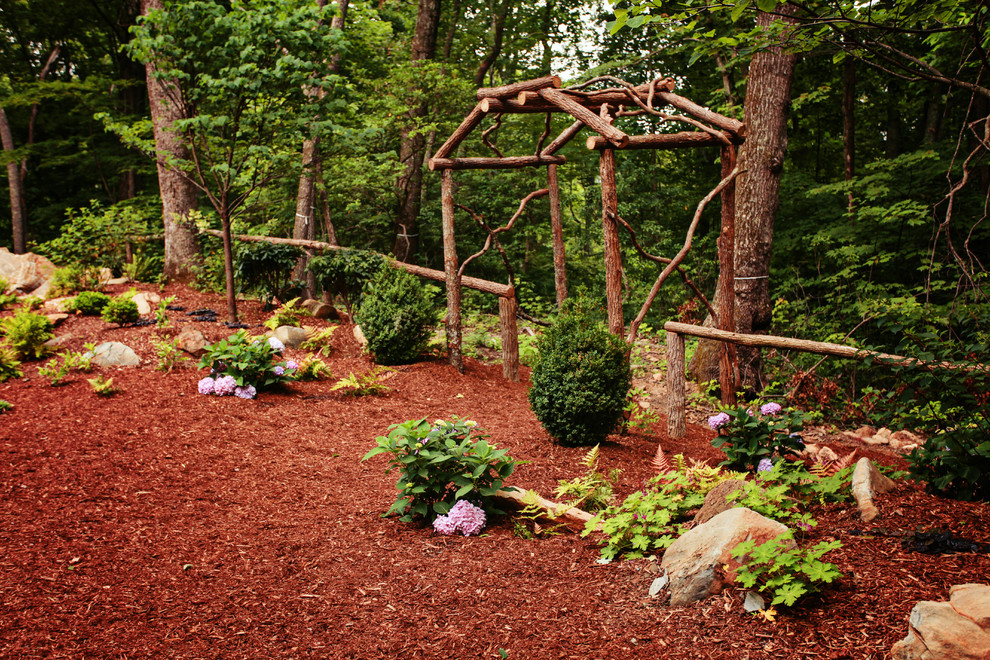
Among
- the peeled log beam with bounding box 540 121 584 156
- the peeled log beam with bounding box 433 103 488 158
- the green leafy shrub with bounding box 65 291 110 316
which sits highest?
the peeled log beam with bounding box 433 103 488 158

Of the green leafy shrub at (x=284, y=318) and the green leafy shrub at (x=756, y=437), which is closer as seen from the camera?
the green leafy shrub at (x=756, y=437)

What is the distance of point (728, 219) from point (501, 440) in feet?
9.69

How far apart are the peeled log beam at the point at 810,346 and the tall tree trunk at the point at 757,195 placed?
79.5 inches

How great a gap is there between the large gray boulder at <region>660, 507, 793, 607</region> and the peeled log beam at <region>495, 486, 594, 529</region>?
2.30 ft

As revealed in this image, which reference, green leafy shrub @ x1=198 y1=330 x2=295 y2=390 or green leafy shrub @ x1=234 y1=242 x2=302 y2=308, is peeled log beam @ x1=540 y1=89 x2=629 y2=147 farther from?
green leafy shrub @ x1=234 y1=242 x2=302 y2=308

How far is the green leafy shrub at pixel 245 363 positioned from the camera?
571cm

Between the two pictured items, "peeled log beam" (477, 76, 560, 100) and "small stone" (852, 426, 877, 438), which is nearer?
"peeled log beam" (477, 76, 560, 100)

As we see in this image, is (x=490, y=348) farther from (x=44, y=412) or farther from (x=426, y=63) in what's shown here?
A: (x=44, y=412)

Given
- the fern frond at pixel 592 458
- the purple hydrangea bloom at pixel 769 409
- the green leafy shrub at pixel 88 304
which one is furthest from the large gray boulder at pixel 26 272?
the purple hydrangea bloom at pixel 769 409

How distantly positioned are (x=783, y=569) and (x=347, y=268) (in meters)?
7.22

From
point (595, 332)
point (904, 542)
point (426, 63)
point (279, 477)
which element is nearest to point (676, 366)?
point (595, 332)

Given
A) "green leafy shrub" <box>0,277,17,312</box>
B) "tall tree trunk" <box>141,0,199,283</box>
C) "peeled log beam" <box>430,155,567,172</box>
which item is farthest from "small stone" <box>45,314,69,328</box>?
"peeled log beam" <box>430,155,567,172</box>

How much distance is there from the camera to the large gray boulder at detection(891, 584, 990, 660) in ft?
6.00

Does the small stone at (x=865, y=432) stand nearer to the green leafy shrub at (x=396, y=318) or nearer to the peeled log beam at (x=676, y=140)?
the peeled log beam at (x=676, y=140)
